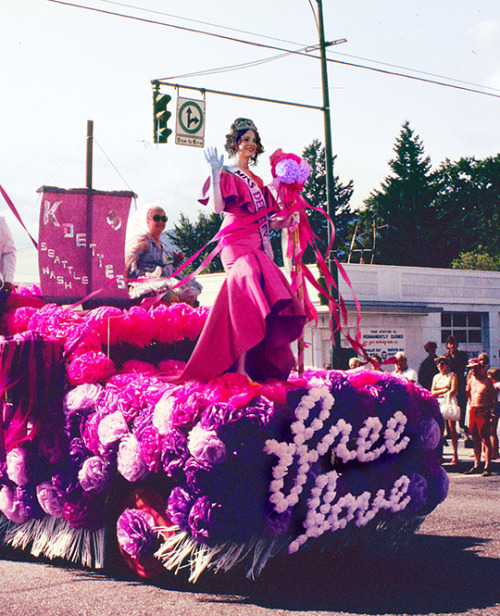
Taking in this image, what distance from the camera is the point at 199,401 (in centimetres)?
461

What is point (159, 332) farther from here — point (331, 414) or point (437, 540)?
point (437, 540)

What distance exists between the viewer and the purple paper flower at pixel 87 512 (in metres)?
5.13

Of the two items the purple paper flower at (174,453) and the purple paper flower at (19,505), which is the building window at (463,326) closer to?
the purple paper flower at (19,505)

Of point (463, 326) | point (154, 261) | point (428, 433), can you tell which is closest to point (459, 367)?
point (154, 261)

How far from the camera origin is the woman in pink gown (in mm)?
4906

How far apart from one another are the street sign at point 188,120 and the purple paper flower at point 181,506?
10118mm

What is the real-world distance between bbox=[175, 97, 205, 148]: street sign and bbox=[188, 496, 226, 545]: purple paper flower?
1027cm

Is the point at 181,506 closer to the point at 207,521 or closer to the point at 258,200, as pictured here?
the point at 207,521

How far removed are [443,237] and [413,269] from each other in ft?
80.5

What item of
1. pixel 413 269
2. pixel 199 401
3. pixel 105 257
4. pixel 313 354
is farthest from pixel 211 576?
pixel 413 269

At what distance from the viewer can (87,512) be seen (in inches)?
202

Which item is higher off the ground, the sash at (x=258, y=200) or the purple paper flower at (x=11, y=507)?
the sash at (x=258, y=200)

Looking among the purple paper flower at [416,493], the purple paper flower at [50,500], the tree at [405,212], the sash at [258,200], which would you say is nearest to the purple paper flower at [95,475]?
the purple paper flower at [50,500]

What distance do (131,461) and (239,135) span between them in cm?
225
